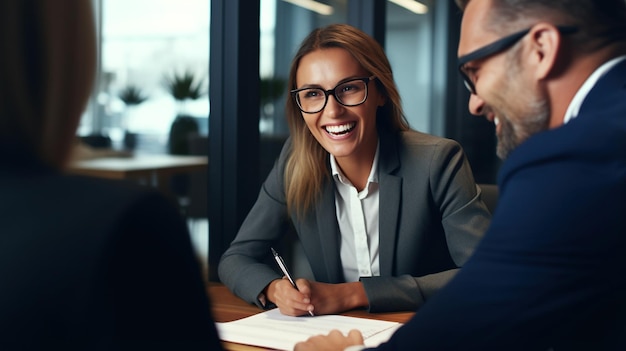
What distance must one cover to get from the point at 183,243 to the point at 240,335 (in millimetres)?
825

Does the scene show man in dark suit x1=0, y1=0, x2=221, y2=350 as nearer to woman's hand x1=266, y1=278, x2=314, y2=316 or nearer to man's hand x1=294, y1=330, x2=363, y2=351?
man's hand x1=294, y1=330, x2=363, y2=351

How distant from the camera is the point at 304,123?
2.44m

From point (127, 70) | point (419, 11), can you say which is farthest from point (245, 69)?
point (419, 11)

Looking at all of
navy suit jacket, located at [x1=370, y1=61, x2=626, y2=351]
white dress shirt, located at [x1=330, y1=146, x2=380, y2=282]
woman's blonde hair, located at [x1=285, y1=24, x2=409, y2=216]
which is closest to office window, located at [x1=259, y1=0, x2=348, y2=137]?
woman's blonde hair, located at [x1=285, y1=24, x2=409, y2=216]

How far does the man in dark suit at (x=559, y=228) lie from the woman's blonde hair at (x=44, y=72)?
613 mm

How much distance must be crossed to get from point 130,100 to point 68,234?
162 cm

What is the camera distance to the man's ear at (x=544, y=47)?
3.97ft

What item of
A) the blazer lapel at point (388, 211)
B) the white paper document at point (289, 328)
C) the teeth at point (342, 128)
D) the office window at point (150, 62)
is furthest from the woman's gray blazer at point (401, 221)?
the office window at point (150, 62)

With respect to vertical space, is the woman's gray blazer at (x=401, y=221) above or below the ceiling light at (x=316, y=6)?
below

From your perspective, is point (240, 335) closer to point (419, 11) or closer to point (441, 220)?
point (441, 220)

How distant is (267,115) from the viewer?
3178 millimetres

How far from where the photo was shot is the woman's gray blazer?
85.6 inches

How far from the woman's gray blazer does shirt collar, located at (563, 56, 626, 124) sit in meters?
0.92

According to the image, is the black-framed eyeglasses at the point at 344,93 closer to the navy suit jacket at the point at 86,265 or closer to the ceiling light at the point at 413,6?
the navy suit jacket at the point at 86,265
